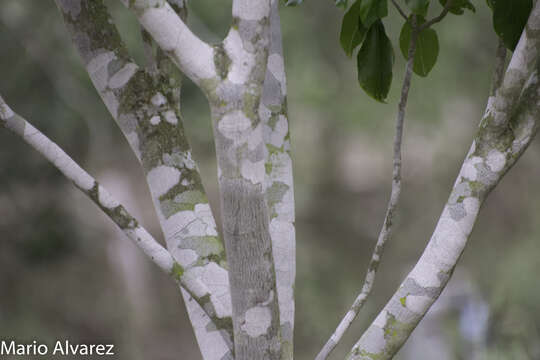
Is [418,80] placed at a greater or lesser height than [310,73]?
lesser

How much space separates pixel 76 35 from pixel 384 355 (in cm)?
83

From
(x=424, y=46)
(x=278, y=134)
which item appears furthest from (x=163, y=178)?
(x=424, y=46)

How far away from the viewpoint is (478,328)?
122 inches

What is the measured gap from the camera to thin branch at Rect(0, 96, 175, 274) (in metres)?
0.92

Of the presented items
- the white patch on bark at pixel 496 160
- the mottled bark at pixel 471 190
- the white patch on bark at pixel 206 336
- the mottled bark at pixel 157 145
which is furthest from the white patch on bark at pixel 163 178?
the white patch on bark at pixel 496 160

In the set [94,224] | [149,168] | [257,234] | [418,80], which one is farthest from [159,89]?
[94,224]

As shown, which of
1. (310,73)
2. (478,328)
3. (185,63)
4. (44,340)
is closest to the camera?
(185,63)

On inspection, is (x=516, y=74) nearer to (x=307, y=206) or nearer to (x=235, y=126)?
(x=235, y=126)

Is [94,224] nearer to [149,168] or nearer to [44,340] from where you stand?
[44,340]

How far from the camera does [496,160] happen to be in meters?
0.93

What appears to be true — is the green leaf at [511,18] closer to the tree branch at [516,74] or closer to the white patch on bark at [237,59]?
the tree branch at [516,74]

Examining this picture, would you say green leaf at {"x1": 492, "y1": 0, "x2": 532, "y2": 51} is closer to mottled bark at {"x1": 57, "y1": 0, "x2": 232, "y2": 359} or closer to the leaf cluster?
the leaf cluster

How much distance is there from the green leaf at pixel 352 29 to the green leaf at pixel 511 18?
250 millimetres

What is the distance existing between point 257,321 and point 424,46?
2.23ft
